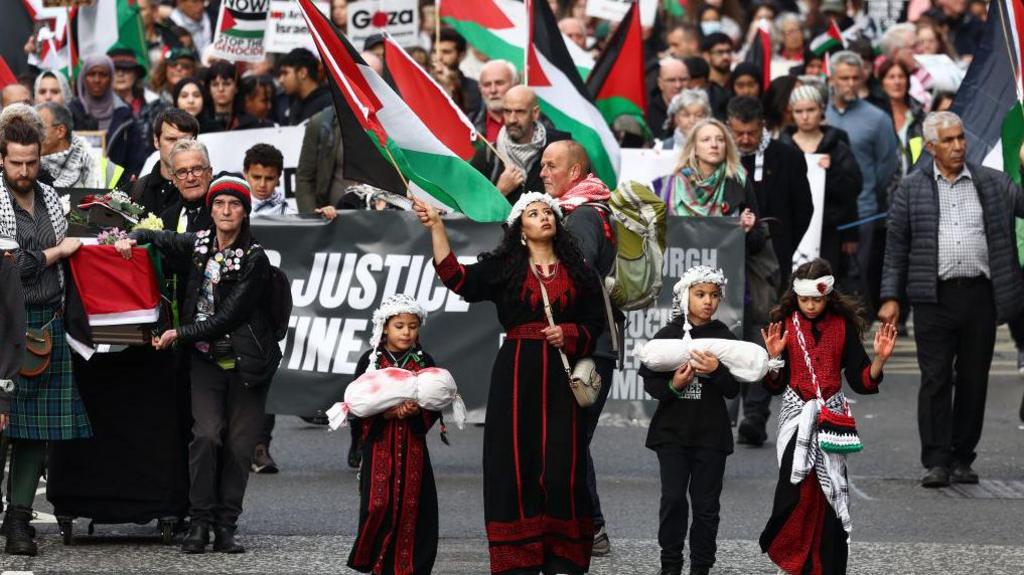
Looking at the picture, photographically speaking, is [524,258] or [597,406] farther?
[597,406]

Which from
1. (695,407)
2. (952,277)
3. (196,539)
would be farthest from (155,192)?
(952,277)

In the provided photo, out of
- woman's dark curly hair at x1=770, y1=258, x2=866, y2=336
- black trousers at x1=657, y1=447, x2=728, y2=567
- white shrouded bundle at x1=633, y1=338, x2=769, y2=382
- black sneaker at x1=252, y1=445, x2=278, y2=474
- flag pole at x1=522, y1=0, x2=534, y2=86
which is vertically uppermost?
flag pole at x1=522, y1=0, x2=534, y2=86

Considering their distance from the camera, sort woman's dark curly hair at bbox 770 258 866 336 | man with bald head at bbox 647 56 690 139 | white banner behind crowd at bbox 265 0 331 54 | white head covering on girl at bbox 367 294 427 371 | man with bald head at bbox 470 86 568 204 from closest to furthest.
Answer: white head covering on girl at bbox 367 294 427 371 → woman's dark curly hair at bbox 770 258 866 336 → man with bald head at bbox 470 86 568 204 → white banner behind crowd at bbox 265 0 331 54 → man with bald head at bbox 647 56 690 139

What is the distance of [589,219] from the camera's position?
919 centimetres

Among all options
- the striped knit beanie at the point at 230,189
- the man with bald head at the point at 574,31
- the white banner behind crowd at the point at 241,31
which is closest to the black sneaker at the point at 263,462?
the striped knit beanie at the point at 230,189

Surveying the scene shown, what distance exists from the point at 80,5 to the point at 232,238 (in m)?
7.79

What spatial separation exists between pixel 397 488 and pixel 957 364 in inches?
168

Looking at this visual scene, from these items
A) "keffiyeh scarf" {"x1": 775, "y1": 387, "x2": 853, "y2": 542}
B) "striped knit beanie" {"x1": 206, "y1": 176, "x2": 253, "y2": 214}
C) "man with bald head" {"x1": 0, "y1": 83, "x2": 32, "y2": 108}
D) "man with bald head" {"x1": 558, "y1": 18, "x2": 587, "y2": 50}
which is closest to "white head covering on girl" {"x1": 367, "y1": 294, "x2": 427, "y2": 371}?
"striped knit beanie" {"x1": 206, "y1": 176, "x2": 253, "y2": 214}

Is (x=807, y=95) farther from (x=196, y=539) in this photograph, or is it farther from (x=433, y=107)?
(x=196, y=539)

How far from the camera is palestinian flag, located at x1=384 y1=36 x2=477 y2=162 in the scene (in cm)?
987

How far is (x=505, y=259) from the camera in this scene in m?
8.89

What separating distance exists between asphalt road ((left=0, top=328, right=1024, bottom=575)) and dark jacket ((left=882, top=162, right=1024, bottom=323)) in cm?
107

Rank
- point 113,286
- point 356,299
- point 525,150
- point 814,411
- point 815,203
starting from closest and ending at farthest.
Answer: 1. point 814,411
2. point 113,286
3. point 525,150
4. point 356,299
5. point 815,203

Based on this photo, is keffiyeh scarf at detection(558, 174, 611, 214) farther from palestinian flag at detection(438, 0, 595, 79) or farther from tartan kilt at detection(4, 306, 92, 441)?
palestinian flag at detection(438, 0, 595, 79)
